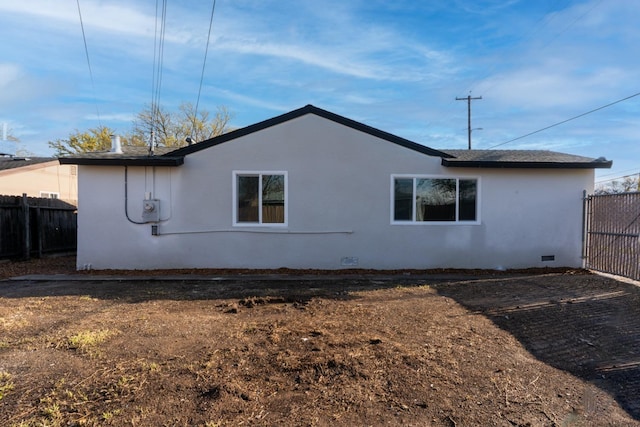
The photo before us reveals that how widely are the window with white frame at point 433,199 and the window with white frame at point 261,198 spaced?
2.78 metres

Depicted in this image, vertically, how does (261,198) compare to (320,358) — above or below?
above

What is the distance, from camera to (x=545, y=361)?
4035 mm

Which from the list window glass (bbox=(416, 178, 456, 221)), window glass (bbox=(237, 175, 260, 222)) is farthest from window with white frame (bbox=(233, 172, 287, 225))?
window glass (bbox=(416, 178, 456, 221))

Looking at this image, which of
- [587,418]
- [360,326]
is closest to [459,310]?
[360,326]

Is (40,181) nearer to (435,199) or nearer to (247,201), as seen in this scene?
(247,201)

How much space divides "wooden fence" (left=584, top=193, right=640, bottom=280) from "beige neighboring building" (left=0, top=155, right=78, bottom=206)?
17830 mm

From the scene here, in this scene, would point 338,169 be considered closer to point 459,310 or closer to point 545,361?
point 459,310

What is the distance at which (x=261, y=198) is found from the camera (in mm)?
9578

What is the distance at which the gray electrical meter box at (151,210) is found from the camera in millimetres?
9297

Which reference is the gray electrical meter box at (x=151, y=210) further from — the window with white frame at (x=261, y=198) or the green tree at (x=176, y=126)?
the green tree at (x=176, y=126)

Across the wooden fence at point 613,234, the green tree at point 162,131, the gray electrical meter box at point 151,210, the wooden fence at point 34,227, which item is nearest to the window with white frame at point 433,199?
the wooden fence at point 613,234

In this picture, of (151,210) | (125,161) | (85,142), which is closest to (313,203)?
(151,210)

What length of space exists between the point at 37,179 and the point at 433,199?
18369 mm

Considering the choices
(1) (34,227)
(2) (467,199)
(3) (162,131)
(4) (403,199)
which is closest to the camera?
(4) (403,199)
